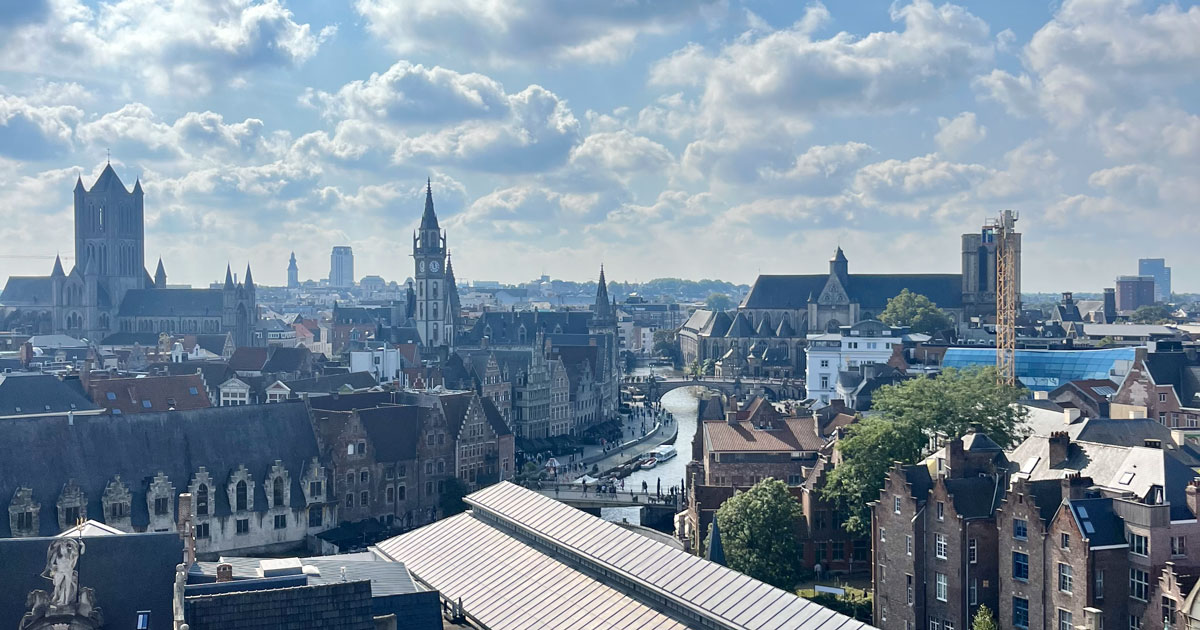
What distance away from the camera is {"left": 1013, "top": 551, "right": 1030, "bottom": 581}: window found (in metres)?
55.8

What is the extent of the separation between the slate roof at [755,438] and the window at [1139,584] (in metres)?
42.9

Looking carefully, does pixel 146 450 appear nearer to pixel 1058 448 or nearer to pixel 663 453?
pixel 1058 448

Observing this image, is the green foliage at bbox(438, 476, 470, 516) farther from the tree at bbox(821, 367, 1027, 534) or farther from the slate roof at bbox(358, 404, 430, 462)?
the tree at bbox(821, 367, 1027, 534)

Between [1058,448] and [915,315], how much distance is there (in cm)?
13334

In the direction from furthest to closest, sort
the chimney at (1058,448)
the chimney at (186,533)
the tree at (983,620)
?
the chimney at (1058,448) → the tree at (983,620) → the chimney at (186,533)

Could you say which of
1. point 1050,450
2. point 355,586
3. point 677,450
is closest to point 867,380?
point 677,450

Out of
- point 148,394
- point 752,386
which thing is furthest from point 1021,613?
point 752,386

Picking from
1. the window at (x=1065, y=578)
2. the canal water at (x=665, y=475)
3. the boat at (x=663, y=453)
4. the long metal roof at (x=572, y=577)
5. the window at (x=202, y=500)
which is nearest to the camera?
the long metal roof at (x=572, y=577)

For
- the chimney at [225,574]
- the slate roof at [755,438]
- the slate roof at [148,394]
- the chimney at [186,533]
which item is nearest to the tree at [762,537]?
the slate roof at [755,438]

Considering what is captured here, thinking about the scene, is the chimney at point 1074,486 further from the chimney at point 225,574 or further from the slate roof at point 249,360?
the slate roof at point 249,360

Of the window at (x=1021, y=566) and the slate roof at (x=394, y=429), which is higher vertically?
the slate roof at (x=394, y=429)

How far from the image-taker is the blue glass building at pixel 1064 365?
120125mm

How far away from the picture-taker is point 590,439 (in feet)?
492

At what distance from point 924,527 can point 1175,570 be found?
12.4m
